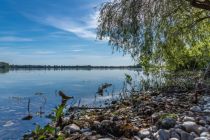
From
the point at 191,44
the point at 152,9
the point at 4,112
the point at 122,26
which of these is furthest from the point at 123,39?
the point at 4,112

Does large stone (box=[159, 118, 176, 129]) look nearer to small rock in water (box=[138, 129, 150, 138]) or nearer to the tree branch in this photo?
small rock in water (box=[138, 129, 150, 138])

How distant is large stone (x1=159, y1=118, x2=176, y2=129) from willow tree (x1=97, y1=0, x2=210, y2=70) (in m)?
5.56

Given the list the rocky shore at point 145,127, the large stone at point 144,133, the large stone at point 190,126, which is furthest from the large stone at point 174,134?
the large stone at point 144,133

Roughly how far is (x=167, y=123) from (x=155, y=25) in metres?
6.46

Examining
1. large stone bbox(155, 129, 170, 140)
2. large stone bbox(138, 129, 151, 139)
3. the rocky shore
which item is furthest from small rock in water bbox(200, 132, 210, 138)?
large stone bbox(138, 129, 151, 139)

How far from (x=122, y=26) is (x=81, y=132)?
18.3 feet

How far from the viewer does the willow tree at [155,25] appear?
13516 mm

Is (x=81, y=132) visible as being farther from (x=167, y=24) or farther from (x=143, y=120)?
(x=167, y=24)

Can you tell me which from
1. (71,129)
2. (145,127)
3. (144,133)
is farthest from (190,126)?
(71,129)

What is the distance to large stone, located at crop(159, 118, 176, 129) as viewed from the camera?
881 centimetres

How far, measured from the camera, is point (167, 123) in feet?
29.1

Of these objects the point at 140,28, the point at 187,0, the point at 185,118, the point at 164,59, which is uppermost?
the point at 187,0

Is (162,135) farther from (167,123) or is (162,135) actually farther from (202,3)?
(202,3)

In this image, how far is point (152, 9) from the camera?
44.6 feet
